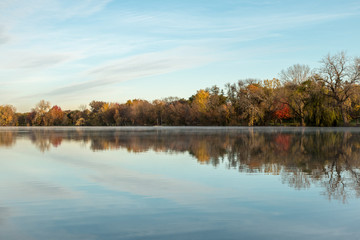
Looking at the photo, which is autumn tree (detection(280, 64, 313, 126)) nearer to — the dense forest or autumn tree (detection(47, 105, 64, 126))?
the dense forest

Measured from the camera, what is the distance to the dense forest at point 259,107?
61625mm

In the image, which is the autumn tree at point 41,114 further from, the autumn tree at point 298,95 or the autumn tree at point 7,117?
the autumn tree at point 298,95

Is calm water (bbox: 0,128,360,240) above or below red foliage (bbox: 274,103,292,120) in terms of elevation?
below

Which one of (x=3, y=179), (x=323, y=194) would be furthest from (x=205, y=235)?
(x=3, y=179)

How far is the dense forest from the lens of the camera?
202 ft

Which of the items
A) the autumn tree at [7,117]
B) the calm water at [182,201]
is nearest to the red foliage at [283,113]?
the calm water at [182,201]

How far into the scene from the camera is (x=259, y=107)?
260 ft

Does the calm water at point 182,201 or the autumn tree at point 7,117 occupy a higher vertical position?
the autumn tree at point 7,117

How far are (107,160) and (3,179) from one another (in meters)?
5.50

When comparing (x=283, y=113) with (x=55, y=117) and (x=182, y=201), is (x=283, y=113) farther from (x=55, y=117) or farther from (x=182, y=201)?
(x=55, y=117)

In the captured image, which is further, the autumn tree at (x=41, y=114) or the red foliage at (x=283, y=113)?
the autumn tree at (x=41, y=114)

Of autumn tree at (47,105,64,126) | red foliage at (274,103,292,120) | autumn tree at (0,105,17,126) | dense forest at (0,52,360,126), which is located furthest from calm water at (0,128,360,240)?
autumn tree at (0,105,17,126)

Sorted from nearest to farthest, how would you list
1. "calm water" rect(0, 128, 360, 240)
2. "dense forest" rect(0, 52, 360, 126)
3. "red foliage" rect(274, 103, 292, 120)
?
"calm water" rect(0, 128, 360, 240) → "dense forest" rect(0, 52, 360, 126) → "red foliage" rect(274, 103, 292, 120)

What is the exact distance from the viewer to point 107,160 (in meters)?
16.0
